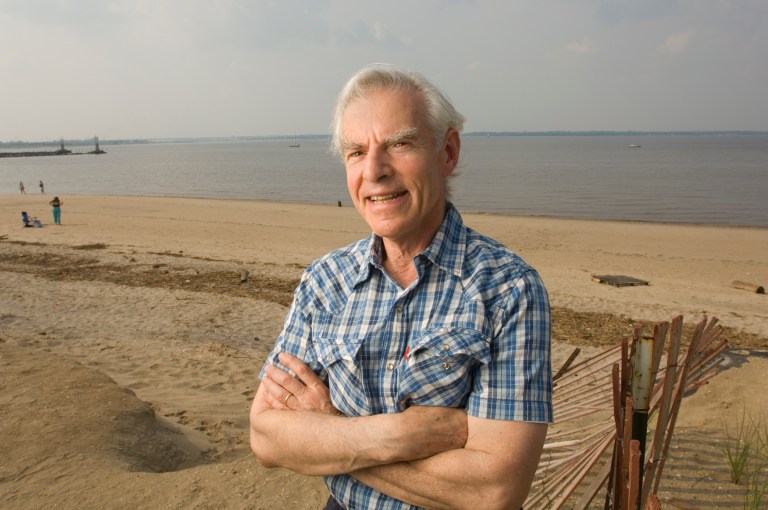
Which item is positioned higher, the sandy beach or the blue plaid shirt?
the blue plaid shirt

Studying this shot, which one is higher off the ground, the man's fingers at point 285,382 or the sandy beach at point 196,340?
the man's fingers at point 285,382

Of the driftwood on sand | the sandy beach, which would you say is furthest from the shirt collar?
the sandy beach

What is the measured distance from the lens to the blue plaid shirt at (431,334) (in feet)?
5.77

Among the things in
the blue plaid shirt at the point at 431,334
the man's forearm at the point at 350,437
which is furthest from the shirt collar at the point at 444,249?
the man's forearm at the point at 350,437

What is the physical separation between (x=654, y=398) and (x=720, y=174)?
5803 cm

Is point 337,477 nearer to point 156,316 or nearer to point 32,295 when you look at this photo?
point 156,316

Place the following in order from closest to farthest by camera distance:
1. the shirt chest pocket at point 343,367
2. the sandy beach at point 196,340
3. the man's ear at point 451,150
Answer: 1. the shirt chest pocket at point 343,367
2. the man's ear at point 451,150
3. the sandy beach at point 196,340

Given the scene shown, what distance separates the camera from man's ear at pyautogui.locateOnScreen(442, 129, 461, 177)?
2.05m

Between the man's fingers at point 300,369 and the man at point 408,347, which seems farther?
the man's fingers at point 300,369

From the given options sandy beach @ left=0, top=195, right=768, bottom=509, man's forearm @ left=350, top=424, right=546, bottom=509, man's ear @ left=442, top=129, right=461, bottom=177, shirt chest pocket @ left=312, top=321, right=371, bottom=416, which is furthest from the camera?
sandy beach @ left=0, top=195, right=768, bottom=509

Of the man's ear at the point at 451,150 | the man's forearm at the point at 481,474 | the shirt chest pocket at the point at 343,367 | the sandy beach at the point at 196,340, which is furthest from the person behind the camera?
the sandy beach at the point at 196,340

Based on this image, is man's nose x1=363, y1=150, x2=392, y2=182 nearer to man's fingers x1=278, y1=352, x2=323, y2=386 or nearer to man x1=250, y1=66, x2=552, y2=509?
man x1=250, y1=66, x2=552, y2=509

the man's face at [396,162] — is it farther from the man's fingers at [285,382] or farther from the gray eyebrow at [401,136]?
the man's fingers at [285,382]

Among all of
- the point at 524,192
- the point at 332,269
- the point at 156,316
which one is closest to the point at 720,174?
the point at 524,192
